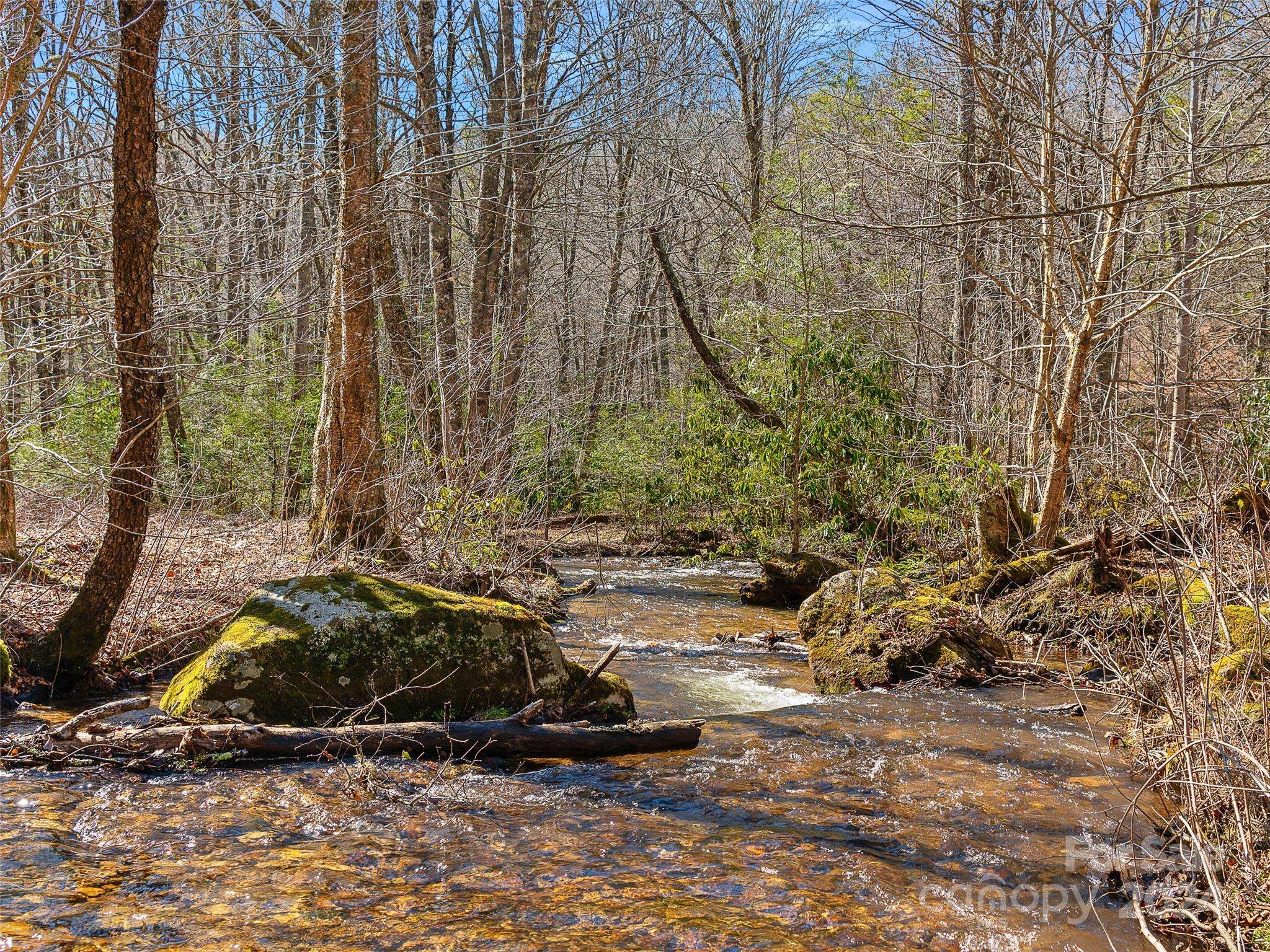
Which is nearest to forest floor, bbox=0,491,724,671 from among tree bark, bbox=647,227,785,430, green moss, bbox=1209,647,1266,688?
tree bark, bbox=647,227,785,430

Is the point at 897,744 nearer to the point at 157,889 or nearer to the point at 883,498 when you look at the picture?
the point at 157,889

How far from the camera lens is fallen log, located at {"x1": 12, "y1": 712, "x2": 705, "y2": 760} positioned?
16.1ft

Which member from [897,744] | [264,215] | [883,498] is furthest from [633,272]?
[897,744]

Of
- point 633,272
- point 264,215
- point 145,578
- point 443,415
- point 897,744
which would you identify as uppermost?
point 633,272

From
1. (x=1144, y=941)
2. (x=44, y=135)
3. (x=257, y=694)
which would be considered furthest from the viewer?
(x=44, y=135)

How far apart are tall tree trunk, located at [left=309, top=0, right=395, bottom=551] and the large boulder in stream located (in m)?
4.47

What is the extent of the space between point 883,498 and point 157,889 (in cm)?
1038

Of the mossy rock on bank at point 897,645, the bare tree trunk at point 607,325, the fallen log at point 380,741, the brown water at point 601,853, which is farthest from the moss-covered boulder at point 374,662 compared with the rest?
the bare tree trunk at point 607,325

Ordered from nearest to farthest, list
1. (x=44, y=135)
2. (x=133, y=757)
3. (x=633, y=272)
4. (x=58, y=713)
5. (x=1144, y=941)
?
(x=1144, y=941) < (x=133, y=757) < (x=58, y=713) < (x=44, y=135) < (x=633, y=272)

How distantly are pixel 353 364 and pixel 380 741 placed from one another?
17.3ft

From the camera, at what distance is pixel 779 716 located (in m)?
6.80

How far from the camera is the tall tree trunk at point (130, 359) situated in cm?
575

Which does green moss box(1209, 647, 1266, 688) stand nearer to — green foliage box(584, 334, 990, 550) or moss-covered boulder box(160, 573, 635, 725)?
moss-covered boulder box(160, 573, 635, 725)

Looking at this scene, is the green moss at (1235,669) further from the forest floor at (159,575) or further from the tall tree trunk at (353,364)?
the tall tree trunk at (353,364)
